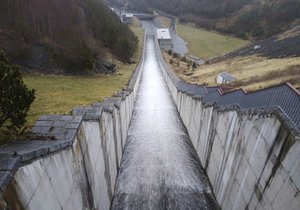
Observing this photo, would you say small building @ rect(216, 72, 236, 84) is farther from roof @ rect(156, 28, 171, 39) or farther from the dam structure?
roof @ rect(156, 28, 171, 39)

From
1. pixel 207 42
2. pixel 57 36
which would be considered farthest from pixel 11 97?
pixel 207 42

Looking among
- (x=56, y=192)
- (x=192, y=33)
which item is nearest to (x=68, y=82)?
(x=56, y=192)

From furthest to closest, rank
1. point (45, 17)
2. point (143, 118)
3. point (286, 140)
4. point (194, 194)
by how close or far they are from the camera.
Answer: point (45, 17) < point (143, 118) < point (194, 194) < point (286, 140)

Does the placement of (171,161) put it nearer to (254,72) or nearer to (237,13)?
(254,72)

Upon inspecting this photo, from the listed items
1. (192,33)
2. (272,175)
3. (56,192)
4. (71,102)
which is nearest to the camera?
(56,192)

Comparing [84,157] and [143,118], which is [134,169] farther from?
[143,118]

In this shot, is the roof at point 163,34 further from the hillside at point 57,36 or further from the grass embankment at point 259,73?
the grass embankment at point 259,73

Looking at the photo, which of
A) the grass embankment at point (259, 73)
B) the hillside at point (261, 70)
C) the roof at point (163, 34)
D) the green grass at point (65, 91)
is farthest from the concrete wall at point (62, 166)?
the roof at point (163, 34)
